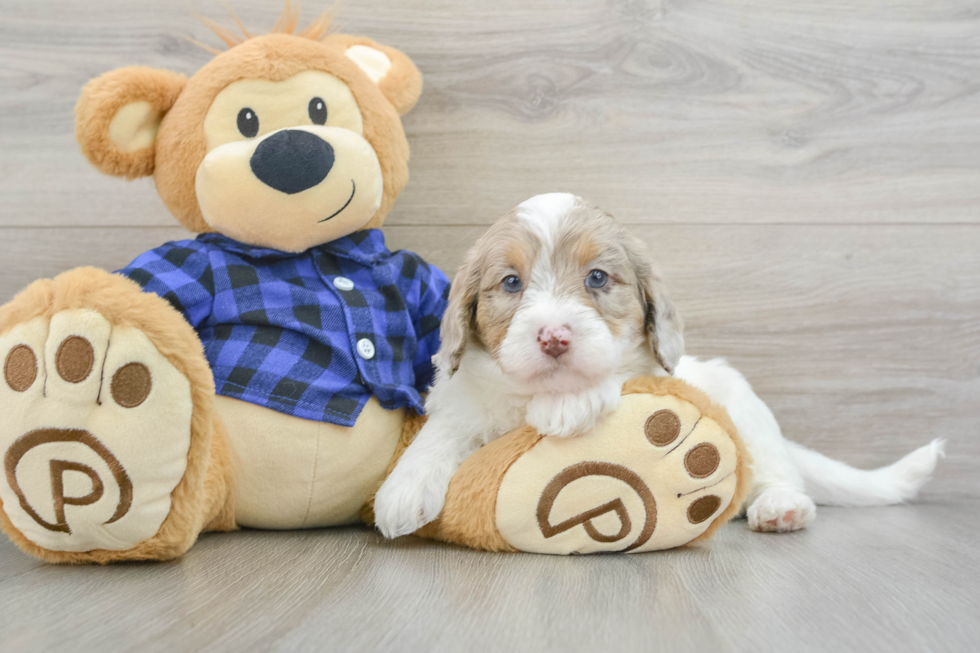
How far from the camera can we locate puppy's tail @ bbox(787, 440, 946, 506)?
1918 millimetres

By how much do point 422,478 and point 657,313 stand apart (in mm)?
589

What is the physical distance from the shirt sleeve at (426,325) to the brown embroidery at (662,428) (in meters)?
0.64

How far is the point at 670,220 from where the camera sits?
2119mm

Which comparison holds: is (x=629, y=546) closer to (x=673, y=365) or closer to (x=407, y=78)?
(x=673, y=365)

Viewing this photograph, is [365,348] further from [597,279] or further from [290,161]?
[597,279]

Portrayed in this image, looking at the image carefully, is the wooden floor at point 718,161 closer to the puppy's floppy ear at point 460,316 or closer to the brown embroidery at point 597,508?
the puppy's floppy ear at point 460,316

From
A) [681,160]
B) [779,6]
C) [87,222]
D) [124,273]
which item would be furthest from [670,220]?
[87,222]

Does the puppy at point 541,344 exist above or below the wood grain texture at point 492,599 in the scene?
above

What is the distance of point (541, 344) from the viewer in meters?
1.28

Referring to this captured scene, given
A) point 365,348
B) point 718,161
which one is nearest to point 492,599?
point 365,348

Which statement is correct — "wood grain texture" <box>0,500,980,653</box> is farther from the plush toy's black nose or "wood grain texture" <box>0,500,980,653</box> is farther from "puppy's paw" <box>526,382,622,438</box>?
the plush toy's black nose

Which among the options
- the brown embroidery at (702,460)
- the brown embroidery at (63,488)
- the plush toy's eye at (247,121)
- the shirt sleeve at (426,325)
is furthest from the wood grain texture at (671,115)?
the brown embroidery at (63,488)

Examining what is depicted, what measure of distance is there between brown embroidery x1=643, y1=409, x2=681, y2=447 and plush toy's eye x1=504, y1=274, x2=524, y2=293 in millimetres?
359

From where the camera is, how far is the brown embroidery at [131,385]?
1198mm
